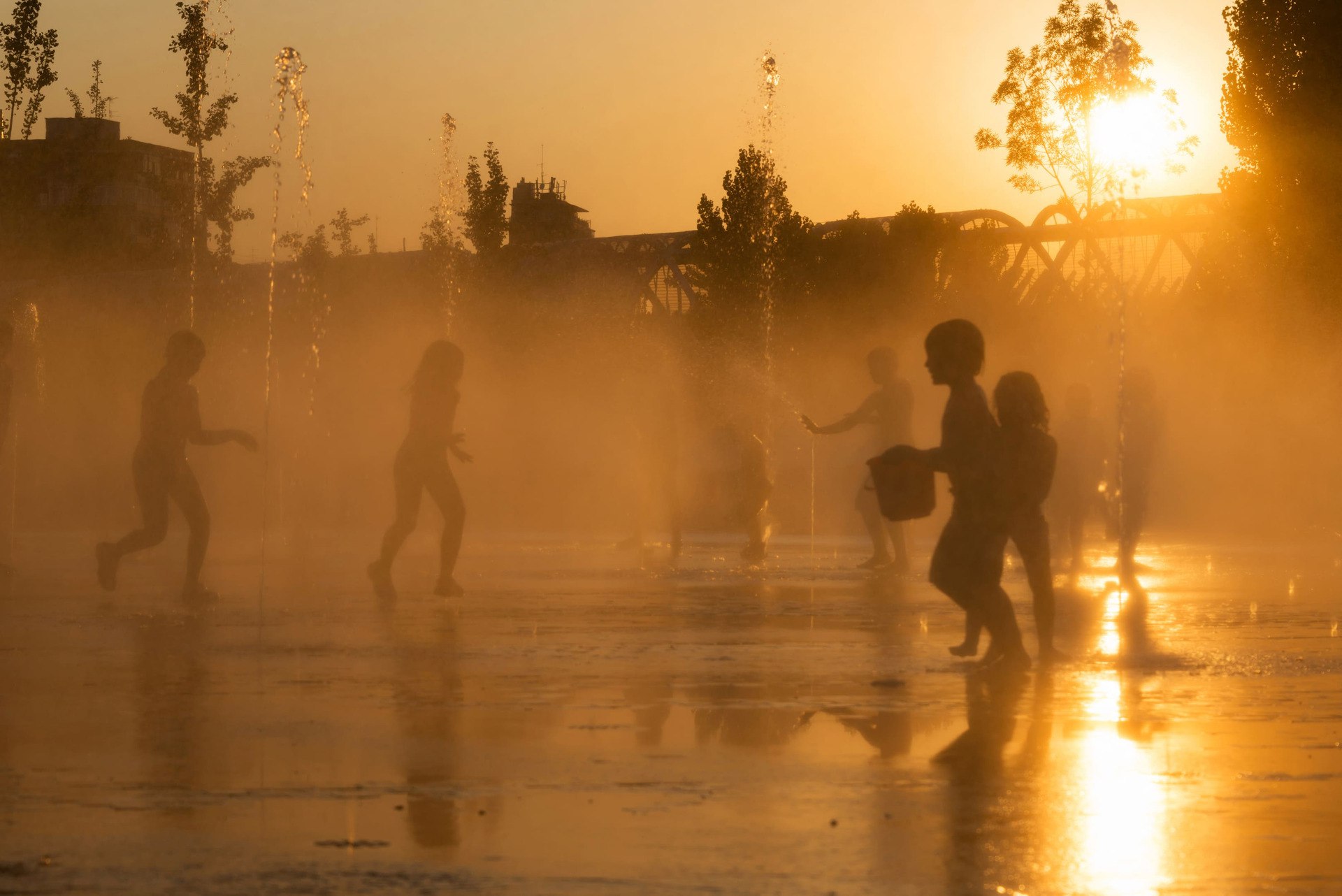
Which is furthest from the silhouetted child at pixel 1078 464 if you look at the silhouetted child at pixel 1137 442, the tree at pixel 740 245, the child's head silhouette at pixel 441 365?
the tree at pixel 740 245

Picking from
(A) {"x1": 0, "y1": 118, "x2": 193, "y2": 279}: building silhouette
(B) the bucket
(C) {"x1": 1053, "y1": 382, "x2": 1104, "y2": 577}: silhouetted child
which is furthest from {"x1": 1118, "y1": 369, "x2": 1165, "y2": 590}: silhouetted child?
(A) {"x1": 0, "y1": 118, "x2": 193, "y2": 279}: building silhouette

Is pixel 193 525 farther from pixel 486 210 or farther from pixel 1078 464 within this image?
pixel 486 210

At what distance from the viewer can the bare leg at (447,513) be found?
13312mm

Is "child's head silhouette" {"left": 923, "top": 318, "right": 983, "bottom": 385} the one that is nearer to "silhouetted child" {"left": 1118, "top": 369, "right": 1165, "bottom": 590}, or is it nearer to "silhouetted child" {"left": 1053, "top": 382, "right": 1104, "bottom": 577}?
"silhouetted child" {"left": 1118, "top": 369, "right": 1165, "bottom": 590}

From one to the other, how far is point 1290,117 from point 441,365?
1986 cm

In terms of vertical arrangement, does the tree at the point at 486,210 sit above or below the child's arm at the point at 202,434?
above

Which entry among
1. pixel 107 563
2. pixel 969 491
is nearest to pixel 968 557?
pixel 969 491

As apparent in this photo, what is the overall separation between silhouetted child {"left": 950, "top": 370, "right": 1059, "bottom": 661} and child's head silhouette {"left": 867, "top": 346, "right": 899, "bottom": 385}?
6.87 meters

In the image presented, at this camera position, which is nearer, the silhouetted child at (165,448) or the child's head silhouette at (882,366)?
the silhouetted child at (165,448)

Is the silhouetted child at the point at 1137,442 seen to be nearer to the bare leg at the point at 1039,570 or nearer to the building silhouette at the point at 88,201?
the bare leg at the point at 1039,570

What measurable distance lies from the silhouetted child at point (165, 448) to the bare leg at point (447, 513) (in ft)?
4.83

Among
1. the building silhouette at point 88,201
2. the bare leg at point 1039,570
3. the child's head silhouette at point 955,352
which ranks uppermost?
the building silhouette at point 88,201

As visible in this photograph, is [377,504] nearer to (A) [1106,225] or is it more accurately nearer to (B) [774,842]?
(A) [1106,225]

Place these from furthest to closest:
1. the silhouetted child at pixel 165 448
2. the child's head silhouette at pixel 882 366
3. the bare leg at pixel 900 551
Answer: the child's head silhouette at pixel 882 366, the bare leg at pixel 900 551, the silhouetted child at pixel 165 448
